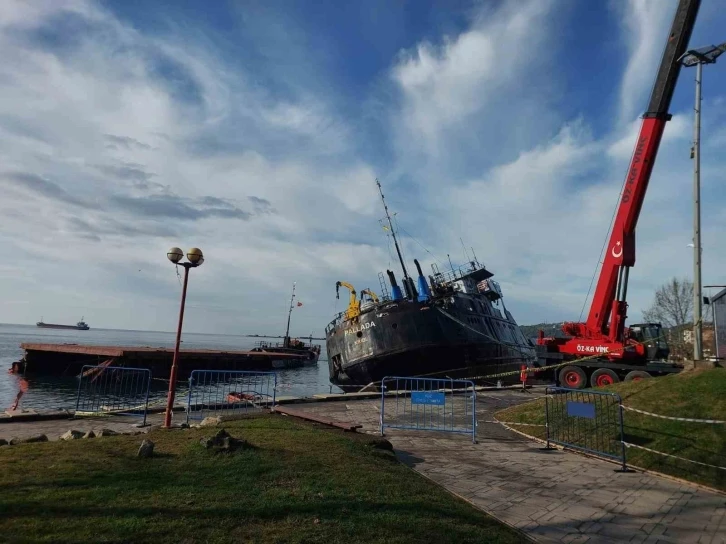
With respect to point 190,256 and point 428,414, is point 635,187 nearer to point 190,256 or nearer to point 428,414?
point 428,414

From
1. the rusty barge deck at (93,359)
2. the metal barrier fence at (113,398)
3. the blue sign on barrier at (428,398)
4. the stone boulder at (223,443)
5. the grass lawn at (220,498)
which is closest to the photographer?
the grass lawn at (220,498)

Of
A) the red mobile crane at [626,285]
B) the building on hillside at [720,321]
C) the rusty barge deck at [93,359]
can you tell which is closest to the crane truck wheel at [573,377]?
the red mobile crane at [626,285]

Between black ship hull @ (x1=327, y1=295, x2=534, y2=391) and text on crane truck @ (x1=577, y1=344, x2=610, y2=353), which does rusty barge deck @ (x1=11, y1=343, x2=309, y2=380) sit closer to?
black ship hull @ (x1=327, y1=295, x2=534, y2=391)

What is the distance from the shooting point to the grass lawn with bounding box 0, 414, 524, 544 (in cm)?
373

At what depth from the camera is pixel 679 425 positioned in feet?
27.5

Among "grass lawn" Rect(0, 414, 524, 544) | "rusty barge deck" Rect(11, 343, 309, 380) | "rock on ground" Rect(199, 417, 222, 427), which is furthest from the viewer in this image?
"rusty barge deck" Rect(11, 343, 309, 380)

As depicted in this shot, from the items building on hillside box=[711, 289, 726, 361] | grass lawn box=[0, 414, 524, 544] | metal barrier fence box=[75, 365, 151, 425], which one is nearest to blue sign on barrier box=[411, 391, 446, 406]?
grass lawn box=[0, 414, 524, 544]

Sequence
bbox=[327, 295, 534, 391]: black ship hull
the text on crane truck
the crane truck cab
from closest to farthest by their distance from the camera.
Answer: the crane truck cab → the text on crane truck → bbox=[327, 295, 534, 391]: black ship hull

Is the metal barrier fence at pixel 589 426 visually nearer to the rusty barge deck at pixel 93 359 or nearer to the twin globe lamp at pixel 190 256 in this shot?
the twin globe lamp at pixel 190 256

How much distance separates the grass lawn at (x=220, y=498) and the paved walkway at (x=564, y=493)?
706mm

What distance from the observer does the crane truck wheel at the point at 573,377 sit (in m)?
16.2

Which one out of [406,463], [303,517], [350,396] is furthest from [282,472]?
[350,396]

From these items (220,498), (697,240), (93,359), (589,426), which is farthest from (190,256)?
(93,359)

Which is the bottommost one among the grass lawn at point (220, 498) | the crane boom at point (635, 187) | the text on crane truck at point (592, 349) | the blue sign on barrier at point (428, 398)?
the grass lawn at point (220, 498)
